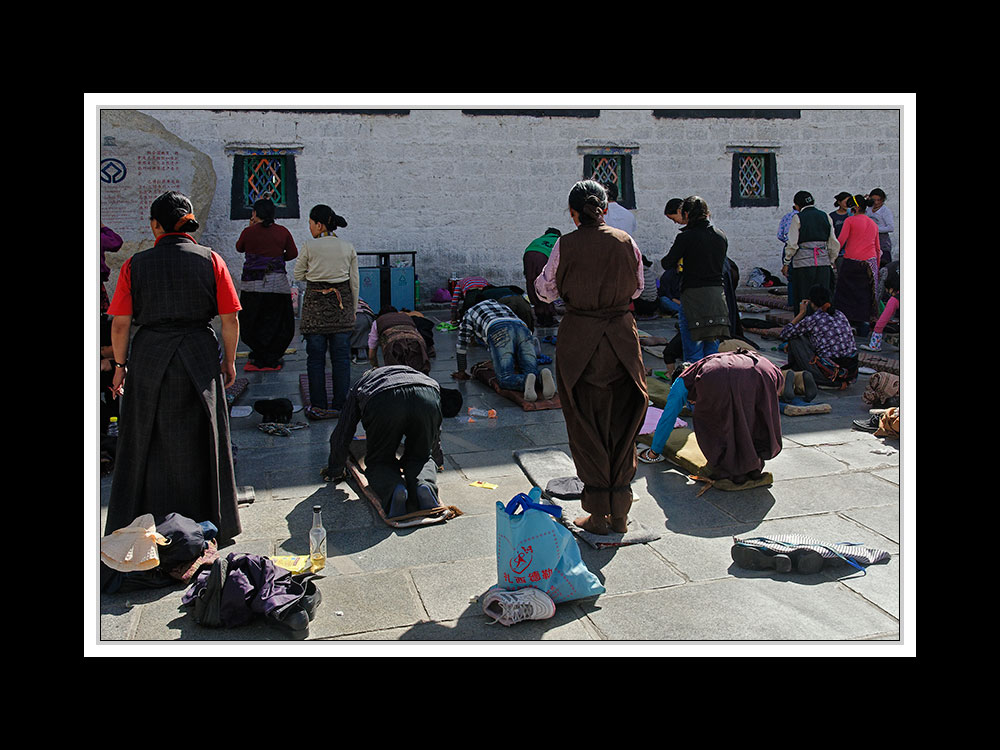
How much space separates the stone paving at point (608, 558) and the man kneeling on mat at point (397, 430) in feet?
0.71

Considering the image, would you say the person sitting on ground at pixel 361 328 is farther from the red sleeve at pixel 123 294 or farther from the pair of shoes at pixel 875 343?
the pair of shoes at pixel 875 343

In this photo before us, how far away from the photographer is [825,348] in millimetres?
8234

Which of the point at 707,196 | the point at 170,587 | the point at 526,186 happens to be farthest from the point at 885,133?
the point at 170,587

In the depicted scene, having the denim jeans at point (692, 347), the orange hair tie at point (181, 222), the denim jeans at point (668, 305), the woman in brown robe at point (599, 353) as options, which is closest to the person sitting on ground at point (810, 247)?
the denim jeans at point (668, 305)

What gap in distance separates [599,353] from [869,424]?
3259 millimetres

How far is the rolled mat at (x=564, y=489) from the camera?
489 cm

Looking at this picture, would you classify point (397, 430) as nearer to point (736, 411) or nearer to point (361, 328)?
point (736, 411)

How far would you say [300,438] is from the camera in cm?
698

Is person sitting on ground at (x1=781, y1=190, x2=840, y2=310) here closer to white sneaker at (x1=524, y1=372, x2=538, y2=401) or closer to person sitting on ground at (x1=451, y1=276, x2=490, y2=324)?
person sitting on ground at (x1=451, y1=276, x2=490, y2=324)

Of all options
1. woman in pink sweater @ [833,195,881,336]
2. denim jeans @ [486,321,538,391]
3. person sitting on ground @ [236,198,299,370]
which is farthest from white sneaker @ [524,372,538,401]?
woman in pink sweater @ [833,195,881,336]

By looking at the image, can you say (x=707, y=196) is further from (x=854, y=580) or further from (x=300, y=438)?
(x=854, y=580)

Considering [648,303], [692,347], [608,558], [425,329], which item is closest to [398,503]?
[608,558]
